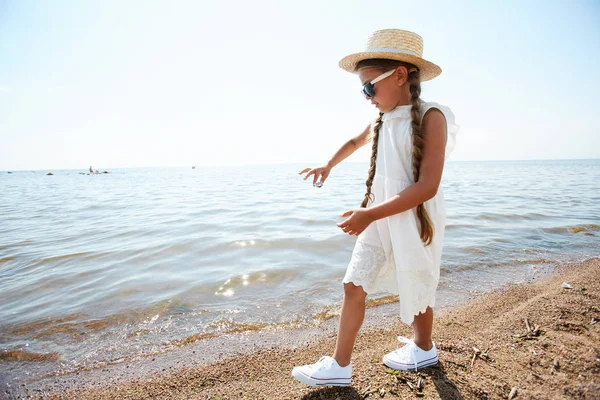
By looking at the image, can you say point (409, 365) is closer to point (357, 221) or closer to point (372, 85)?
point (357, 221)

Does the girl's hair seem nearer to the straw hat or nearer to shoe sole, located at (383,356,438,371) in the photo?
the straw hat

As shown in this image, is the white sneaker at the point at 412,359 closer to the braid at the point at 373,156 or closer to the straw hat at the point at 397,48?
the braid at the point at 373,156

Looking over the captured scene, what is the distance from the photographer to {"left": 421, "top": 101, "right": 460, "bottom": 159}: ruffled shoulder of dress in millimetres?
1807

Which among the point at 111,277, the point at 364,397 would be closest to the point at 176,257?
the point at 111,277

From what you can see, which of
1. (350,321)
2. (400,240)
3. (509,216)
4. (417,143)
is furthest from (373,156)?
(509,216)

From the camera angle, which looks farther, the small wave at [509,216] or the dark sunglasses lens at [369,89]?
the small wave at [509,216]

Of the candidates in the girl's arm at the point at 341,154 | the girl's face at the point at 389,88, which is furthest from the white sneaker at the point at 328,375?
the girl's face at the point at 389,88

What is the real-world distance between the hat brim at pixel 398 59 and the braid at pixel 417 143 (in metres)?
0.06

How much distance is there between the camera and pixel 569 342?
7.32ft

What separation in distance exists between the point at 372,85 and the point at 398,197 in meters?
0.72

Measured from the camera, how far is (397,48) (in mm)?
1826

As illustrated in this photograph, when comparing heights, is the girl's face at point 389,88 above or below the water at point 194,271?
above

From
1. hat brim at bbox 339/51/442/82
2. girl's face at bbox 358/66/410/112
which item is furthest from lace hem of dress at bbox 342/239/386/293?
hat brim at bbox 339/51/442/82

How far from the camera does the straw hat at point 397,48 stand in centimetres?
183
